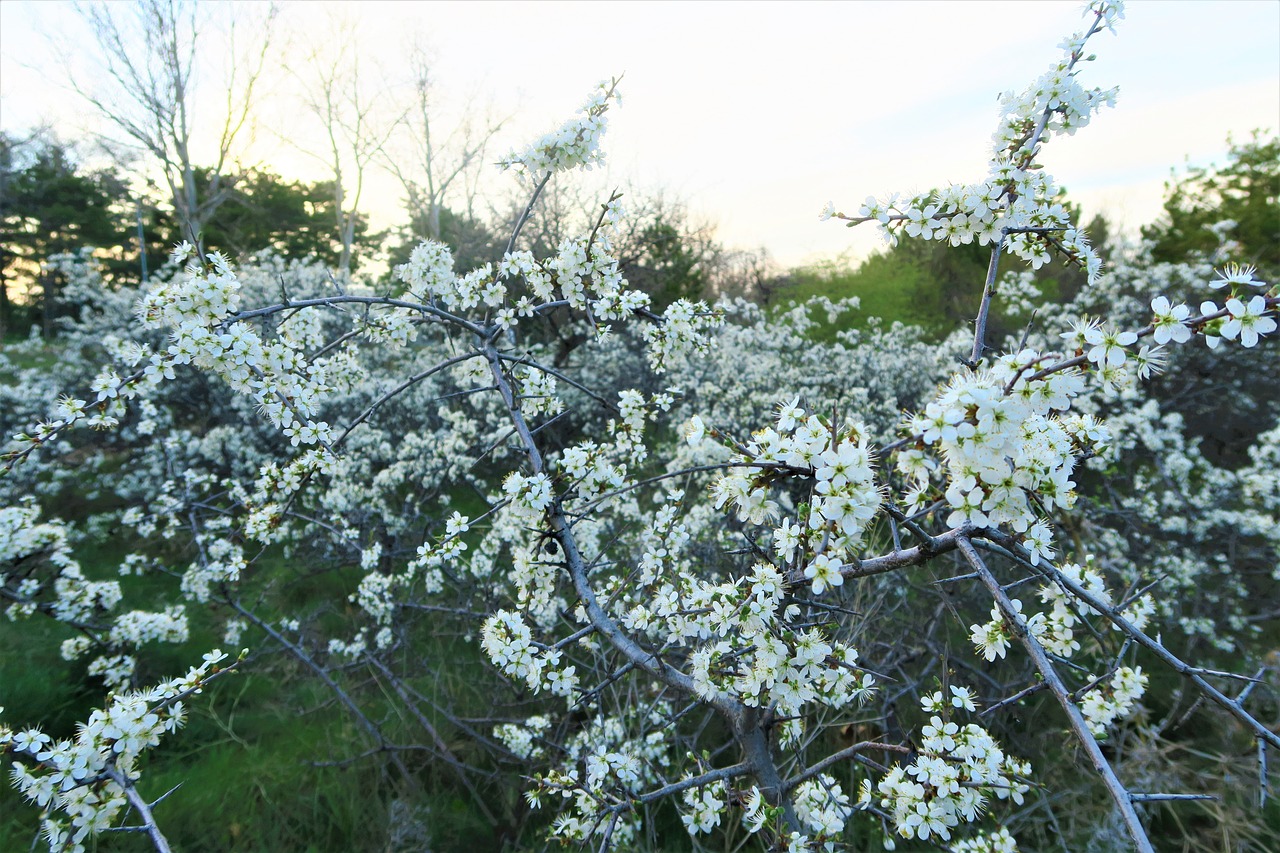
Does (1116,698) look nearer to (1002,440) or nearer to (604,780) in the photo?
(1002,440)

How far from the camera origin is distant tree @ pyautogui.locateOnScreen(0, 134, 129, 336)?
18.2 metres

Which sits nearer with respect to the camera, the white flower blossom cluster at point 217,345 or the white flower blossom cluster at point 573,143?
the white flower blossom cluster at point 217,345

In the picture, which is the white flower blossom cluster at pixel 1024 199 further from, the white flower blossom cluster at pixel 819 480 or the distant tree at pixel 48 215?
the distant tree at pixel 48 215

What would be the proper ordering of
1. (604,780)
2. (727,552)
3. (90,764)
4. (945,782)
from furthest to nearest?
(604,780) < (90,764) < (945,782) < (727,552)

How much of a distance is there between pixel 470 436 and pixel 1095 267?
5626 mm

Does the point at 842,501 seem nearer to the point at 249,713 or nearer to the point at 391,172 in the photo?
the point at 249,713

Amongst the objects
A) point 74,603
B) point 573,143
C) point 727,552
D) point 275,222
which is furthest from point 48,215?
point 727,552

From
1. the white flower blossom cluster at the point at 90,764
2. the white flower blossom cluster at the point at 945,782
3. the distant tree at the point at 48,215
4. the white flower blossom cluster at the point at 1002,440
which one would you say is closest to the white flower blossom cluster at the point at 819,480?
the white flower blossom cluster at the point at 1002,440

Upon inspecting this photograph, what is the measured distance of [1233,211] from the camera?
399 inches

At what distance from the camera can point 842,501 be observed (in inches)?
49.1

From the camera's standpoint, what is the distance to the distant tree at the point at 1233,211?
969 centimetres

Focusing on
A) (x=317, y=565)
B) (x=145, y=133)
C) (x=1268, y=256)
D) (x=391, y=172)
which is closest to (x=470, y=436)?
(x=317, y=565)

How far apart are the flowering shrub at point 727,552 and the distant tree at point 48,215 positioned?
16.9 m

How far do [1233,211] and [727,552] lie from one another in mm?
13280
